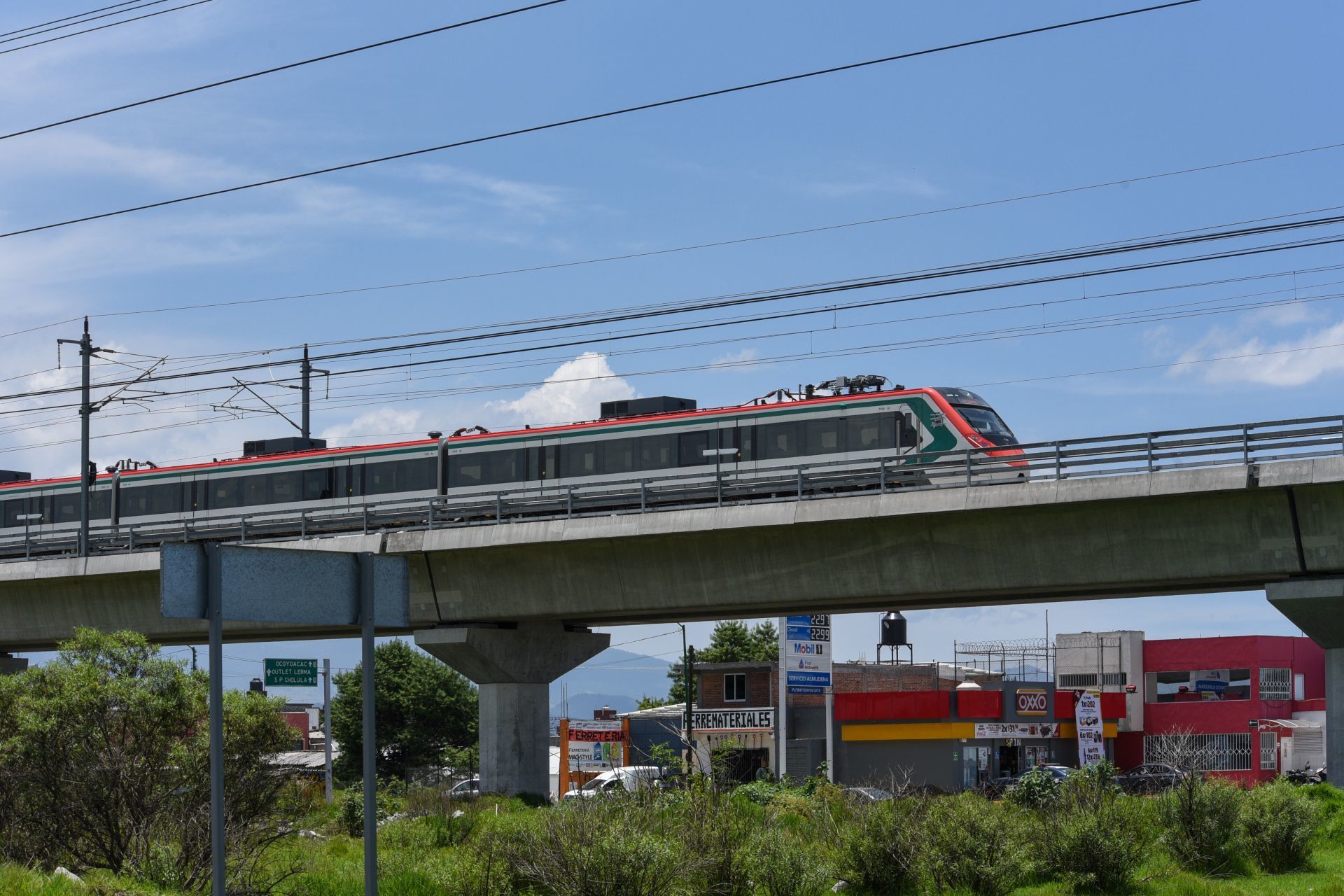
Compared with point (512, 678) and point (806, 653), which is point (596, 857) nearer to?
point (512, 678)

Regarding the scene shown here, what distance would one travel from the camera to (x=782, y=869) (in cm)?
1819

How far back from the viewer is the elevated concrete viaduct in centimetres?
2817

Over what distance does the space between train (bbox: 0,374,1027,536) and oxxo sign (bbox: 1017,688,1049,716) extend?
22.8m

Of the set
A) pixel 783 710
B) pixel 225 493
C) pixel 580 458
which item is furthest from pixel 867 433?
pixel 783 710

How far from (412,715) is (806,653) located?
116ft

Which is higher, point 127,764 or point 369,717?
point 369,717

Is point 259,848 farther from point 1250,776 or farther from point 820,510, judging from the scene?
point 1250,776

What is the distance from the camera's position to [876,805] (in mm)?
21000

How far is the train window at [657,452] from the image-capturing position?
128 ft

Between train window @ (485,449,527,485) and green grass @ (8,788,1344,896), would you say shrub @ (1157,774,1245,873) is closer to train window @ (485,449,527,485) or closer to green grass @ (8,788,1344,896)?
green grass @ (8,788,1344,896)

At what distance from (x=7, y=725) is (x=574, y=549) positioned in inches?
636

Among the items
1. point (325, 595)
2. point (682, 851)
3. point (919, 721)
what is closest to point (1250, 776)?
point (919, 721)

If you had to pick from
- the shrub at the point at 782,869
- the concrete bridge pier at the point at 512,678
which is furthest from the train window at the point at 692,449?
the shrub at the point at 782,869

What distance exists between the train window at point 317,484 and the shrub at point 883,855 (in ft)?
90.2
